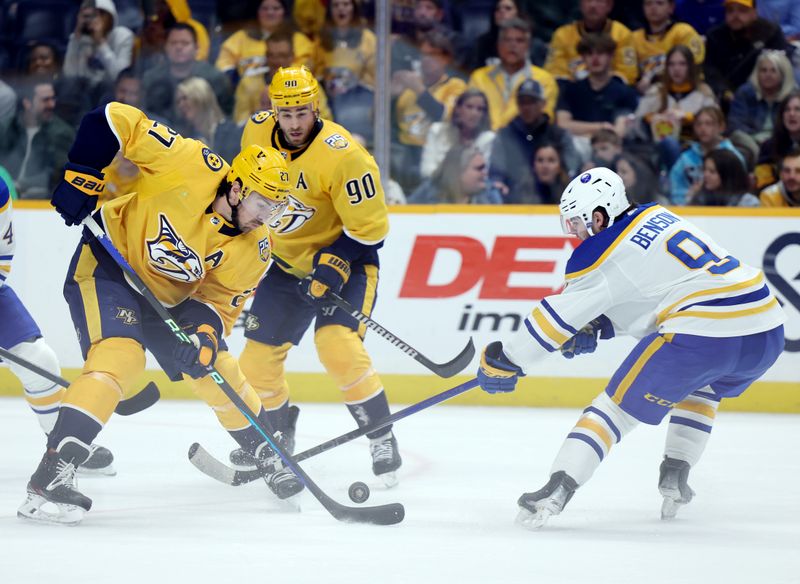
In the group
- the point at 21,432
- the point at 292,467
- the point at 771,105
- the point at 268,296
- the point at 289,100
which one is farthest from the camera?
the point at 771,105

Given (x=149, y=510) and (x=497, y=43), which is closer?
(x=149, y=510)

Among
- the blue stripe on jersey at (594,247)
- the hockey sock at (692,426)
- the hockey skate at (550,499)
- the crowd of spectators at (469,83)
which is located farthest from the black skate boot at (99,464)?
the crowd of spectators at (469,83)

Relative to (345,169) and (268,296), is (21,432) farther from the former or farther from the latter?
(345,169)

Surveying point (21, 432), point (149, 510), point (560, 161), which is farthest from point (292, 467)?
point (560, 161)

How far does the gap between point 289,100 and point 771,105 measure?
293cm

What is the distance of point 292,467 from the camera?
11.3 feet

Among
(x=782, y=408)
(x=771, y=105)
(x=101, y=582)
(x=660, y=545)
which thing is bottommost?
(x=782, y=408)

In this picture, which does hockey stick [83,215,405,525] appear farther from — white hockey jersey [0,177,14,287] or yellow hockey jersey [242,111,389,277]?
yellow hockey jersey [242,111,389,277]

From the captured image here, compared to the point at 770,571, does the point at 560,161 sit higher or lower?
lower

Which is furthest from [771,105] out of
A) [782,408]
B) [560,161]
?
[782,408]

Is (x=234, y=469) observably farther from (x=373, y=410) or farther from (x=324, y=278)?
(x=324, y=278)

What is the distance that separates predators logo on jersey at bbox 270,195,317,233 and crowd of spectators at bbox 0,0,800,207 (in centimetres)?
166

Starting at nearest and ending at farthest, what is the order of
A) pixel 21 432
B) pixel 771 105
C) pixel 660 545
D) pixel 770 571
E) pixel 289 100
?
pixel 770 571
pixel 660 545
pixel 289 100
pixel 21 432
pixel 771 105

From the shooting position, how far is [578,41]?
19.9 feet
